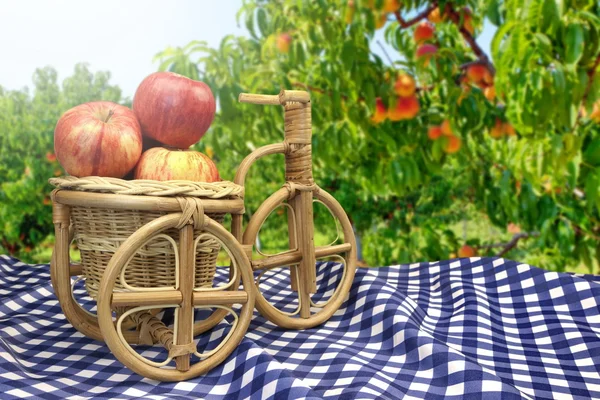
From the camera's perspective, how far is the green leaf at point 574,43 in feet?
4.03

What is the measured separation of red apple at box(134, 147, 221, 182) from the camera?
745 millimetres

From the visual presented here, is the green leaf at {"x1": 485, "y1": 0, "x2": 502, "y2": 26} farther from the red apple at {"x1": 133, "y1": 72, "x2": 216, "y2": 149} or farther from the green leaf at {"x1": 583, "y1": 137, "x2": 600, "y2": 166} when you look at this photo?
the red apple at {"x1": 133, "y1": 72, "x2": 216, "y2": 149}

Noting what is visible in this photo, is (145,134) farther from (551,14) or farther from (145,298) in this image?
(551,14)

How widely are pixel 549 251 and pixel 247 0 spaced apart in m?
1.18

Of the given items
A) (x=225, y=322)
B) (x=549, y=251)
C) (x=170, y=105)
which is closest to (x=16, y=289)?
(x=225, y=322)

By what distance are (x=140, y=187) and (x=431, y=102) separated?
1.39 m

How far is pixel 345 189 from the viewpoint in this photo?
7.57 ft

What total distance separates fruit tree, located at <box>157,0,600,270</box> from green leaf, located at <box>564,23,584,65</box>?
0.12 feet

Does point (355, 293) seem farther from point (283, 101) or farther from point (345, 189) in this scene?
point (345, 189)

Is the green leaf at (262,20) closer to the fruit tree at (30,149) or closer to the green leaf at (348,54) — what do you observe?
the green leaf at (348,54)

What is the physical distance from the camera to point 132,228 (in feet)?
2.39

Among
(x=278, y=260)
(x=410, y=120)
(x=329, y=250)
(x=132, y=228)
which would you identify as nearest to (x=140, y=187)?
(x=132, y=228)

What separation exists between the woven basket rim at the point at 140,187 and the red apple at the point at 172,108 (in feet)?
0.31

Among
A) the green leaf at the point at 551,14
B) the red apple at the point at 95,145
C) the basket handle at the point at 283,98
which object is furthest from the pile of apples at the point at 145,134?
the green leaf at the point at 551,14
